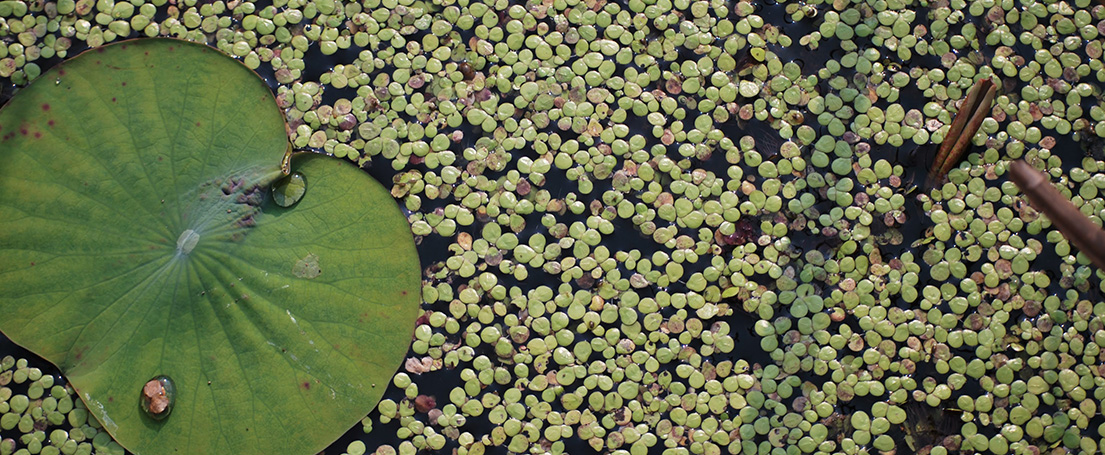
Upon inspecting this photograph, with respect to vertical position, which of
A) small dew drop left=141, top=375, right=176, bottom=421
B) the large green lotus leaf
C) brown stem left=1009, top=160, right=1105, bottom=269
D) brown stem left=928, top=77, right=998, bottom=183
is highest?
brown stem left=1009, top=160, right=1105, bottom=269

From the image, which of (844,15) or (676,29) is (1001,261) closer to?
(844,15)

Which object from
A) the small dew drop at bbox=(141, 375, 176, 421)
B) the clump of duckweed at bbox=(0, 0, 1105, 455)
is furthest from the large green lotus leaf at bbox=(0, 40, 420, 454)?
the clump of duckweed at bbox=(0, 0, 1105, 455)

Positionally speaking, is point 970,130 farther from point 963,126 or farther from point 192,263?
point 192,263

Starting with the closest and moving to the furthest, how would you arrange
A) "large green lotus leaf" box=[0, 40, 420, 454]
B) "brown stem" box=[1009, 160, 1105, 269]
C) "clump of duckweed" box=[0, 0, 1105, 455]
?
"brown stem" box=[1009, 160, 1105, 269]
"large green lotus leaf" box=[0, 40, 420, 454]
"clump of duckweed" box=[0, 0, 1105, 455]

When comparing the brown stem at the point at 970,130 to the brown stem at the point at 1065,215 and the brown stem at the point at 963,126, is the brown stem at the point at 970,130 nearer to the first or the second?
the brown stem at the point at 963,126

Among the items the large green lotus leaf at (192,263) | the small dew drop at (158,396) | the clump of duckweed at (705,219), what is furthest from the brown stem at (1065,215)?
the small dew drop at (158,396)

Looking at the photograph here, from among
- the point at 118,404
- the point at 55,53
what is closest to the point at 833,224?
the point at 118,404

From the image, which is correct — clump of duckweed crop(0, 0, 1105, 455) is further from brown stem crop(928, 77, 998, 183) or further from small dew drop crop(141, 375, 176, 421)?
small dew drop crop(141, 375, 176, 421)

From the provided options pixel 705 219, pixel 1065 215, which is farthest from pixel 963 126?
pixel 1065 215
